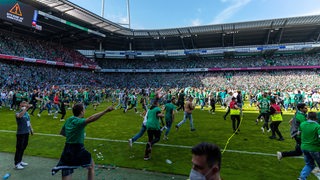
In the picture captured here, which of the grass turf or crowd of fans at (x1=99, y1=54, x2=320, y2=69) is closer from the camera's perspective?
the grass turf

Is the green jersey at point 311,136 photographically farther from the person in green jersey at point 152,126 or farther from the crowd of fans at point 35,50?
the crowd of fans at point 35,50

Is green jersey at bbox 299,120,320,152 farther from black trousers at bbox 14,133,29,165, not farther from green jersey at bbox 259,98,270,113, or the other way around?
black trousers at bbox 14,133,29,165

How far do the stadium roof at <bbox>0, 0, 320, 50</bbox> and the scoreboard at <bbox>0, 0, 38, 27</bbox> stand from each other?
1778mm

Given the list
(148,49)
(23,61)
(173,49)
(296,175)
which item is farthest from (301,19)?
(23,61)

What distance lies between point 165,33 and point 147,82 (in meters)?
14.2

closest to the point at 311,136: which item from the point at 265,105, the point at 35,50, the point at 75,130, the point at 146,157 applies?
the point at 146,157

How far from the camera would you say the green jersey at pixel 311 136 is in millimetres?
4820

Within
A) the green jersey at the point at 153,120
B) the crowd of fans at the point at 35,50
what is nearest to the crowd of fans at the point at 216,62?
the crowd of fans at the point at 35,50

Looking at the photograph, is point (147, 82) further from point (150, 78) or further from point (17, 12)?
point (17, 12)

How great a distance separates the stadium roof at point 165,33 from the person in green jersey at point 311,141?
3779cm

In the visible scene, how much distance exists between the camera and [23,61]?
39.7 m

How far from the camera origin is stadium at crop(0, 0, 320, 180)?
701 centimetres

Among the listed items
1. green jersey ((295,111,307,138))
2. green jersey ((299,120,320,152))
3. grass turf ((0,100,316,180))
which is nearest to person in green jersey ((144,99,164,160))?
grass turf ((0,100,316,180))

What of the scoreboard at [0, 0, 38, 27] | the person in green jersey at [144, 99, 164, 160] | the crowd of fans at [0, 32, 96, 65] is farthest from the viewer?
the crowd of fans at [0, 32, 96, 65]
